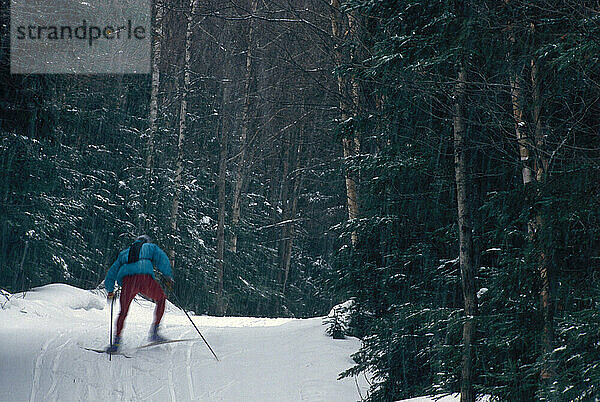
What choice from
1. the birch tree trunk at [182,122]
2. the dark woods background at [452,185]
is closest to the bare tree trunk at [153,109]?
the birch tree trunk at [182,122]

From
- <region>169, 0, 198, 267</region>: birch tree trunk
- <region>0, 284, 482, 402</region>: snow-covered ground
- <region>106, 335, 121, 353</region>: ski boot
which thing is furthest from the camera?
<region>169, 0, 198, 267</region>: birch tree trunk

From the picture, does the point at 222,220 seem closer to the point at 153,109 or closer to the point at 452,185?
the point at 153,109

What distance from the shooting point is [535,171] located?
7191 millimetres

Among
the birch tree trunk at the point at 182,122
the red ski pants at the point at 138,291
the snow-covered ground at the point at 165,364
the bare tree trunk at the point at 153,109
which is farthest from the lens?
the birch tree trunk at the point at 182,122

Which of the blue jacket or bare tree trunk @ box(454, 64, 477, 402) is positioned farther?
the blue jacket

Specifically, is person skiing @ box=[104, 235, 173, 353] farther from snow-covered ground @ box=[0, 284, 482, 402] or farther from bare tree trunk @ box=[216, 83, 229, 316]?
bare tree trunk @ box=[216, 83, 229, 316]

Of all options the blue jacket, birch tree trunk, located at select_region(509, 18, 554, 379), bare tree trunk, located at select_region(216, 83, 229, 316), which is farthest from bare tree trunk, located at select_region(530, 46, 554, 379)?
bare tree trunk, located at select_region(216, 83, 229, 316)

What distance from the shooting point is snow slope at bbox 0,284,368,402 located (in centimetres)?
895

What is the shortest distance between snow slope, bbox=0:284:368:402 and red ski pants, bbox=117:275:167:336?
0.58 metres

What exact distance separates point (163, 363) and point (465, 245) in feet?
17.2

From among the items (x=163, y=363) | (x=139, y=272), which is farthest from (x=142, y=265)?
(x=163, y=363)

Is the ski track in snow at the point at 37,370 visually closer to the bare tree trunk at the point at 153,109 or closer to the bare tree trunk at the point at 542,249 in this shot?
the bare tree trunk at the point at 542,249

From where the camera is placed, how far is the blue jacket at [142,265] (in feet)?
37.5

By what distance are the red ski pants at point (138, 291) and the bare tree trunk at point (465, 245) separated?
18.3ft
